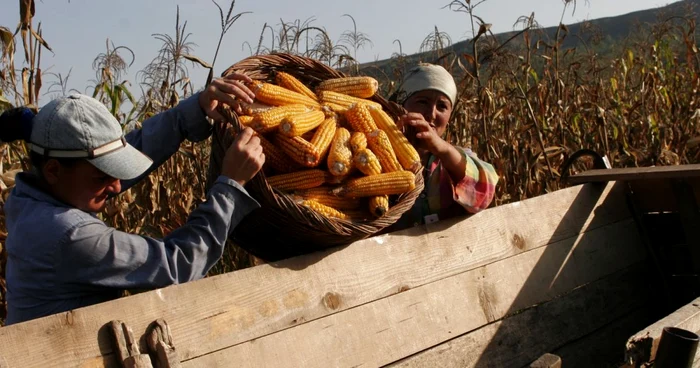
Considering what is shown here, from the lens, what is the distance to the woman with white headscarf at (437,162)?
Answer: 9.27 ft

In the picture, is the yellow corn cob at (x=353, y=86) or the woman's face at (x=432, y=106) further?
the woman's face at (x=432, y=106)

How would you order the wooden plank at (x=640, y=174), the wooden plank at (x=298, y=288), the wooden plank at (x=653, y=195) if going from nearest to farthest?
the wooden plank at (x=298, y=288)
the wooden plank at (x=640, y=174)
the wooden plank at (x=653, y=195)

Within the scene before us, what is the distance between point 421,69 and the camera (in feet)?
10.6

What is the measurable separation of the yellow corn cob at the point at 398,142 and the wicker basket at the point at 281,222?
0.05m

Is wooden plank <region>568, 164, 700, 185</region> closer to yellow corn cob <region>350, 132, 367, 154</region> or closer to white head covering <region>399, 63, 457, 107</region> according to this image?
white head covering <region>399, 63, 457, 107</region>

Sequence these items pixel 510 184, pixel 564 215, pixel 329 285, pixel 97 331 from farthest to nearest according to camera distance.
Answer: pixel 510 184 < pixel 564 215 < pixel 329 285 < pixel 97 331

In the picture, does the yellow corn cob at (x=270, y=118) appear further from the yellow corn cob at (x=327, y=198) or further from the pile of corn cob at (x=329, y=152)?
the yellow corn cob at (x=327, y=198)

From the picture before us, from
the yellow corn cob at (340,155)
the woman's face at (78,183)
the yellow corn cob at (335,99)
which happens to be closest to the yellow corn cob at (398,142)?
the yellow corn cob at (335,99)

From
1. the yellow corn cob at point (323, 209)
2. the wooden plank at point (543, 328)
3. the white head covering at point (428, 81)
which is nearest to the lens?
the yellow corn cob at point (323, 209)

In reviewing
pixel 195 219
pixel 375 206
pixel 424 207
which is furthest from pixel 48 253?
pixel 424 207

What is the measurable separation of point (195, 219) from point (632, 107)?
4.59 metres

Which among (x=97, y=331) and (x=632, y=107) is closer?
(x=97, y=331)

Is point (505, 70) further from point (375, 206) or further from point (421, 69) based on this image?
point (375, 206)

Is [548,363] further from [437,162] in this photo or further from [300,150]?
[437,162]
